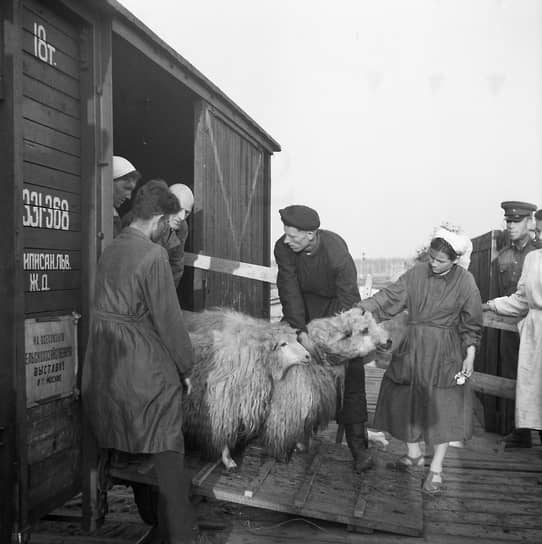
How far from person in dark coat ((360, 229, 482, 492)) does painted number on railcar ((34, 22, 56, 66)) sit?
3133 millimetres

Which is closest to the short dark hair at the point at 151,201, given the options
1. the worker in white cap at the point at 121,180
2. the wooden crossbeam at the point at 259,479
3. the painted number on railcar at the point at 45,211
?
the painted number on railcar at the point at 45,211

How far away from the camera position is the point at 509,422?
7352mm

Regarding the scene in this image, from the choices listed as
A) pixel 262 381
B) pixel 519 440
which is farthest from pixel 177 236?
pixel 519 440

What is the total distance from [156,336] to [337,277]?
2.20 metres

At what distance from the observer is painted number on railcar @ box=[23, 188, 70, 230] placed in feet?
13.0

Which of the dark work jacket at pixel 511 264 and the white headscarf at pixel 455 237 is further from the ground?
the white headscarf at pixel 455 237

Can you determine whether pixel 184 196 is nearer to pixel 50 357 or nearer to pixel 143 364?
pixel 50 357

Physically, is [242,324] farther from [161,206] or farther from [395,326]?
[161,206]

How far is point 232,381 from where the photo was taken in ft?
16.1

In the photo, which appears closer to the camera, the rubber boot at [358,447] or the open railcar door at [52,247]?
the open railcar door at [52,247]

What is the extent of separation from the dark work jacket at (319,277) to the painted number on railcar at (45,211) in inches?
78.8

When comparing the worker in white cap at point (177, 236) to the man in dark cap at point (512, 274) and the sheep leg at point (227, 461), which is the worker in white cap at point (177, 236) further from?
the man in dark cap at point (512, 274)

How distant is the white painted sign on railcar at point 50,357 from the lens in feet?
13.0

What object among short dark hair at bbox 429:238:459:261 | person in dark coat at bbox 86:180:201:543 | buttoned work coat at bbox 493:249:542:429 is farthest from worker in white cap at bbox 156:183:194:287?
buttoned work coat at bbox 493:249:542:429
